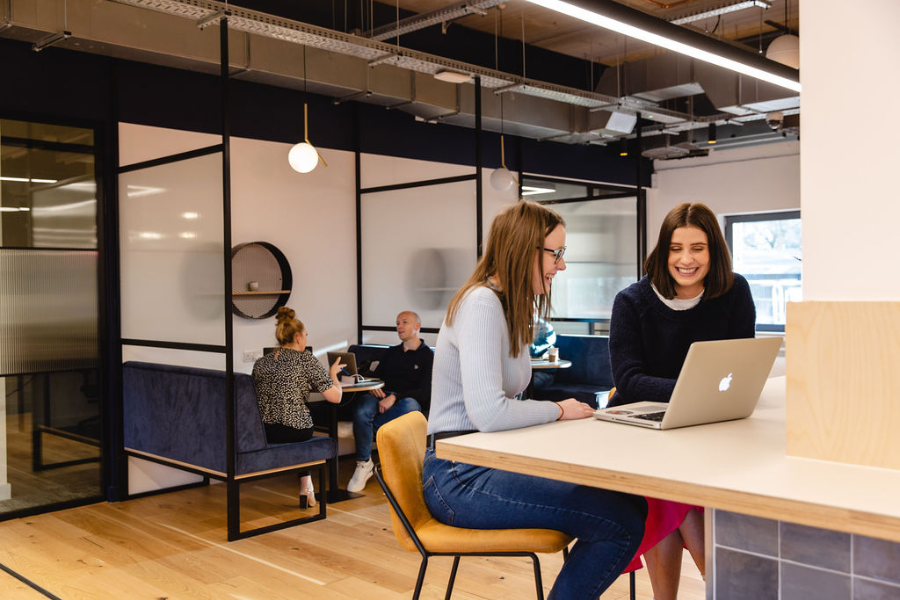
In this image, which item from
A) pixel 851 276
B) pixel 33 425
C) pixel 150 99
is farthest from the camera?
pixel 150 99

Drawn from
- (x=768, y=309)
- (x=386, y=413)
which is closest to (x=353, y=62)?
(x=386, y=413)

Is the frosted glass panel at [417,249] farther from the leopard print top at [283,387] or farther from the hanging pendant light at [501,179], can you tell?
the leopard print top at [283,387]

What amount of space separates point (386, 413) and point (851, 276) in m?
4.44

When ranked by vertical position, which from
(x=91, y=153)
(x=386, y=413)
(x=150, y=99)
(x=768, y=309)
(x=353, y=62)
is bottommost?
(x=386, y=413)

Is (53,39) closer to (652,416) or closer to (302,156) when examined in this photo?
(302,156)

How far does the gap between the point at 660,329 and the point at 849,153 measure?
96 centimetres

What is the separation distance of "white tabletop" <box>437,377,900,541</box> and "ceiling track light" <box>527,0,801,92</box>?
1.72 metres

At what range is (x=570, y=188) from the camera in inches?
364

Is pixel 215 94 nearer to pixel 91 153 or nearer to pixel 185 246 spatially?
pixel 91 153

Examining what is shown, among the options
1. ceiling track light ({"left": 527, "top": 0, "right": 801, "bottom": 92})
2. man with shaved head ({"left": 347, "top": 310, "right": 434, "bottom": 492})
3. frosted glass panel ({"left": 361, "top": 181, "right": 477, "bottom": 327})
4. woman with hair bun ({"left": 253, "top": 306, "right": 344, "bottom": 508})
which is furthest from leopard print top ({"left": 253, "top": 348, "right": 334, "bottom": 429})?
ceiling track light ({"left": 527, "top": 0, "right": 801, "bottom": 92})

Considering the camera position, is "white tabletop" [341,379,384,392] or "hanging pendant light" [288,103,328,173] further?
"hanging pendant light" [288,103,328,173]

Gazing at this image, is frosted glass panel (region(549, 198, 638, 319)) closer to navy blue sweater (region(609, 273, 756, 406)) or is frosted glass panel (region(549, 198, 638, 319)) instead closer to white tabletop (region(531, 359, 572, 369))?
white tabletop (region(531, 359, 572, 369))

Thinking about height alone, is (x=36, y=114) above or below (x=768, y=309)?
above

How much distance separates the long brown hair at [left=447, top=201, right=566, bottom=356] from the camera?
2.26 metres
